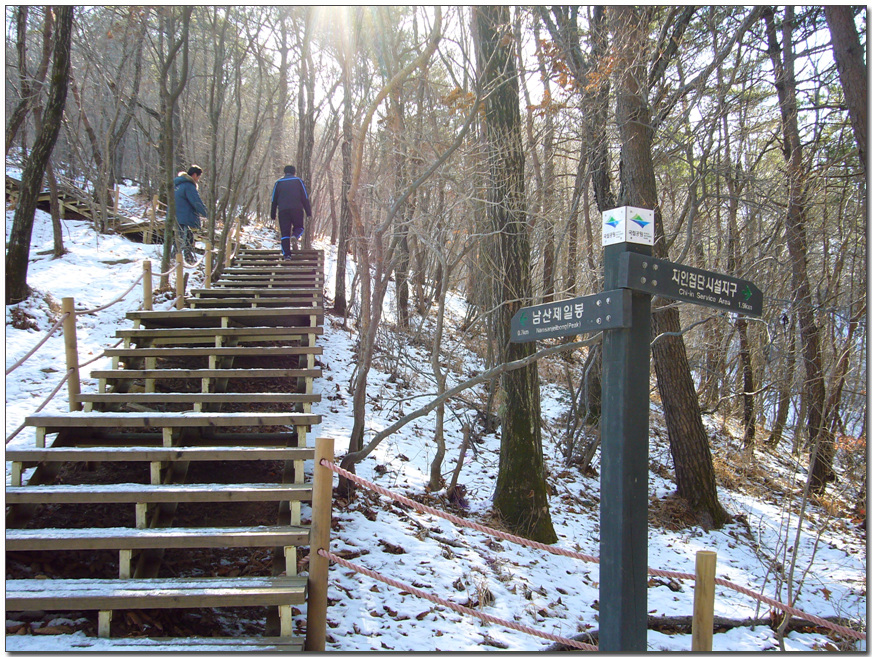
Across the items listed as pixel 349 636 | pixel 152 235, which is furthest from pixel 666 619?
pixel 152 235

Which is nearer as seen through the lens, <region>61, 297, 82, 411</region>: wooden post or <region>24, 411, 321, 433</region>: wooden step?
<region>24, 411, 321, 433</region>: wooden step

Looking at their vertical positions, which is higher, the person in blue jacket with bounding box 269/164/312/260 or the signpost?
the person in blue jacket with bounding box 269/164/312/260

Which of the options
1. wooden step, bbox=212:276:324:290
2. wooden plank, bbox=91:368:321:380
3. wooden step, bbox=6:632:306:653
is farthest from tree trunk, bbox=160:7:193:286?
wooden step, bbox=6:632:306:653

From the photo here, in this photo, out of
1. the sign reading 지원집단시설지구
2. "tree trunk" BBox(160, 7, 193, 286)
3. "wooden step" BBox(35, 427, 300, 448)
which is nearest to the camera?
the sign reading 지원집단시설지구

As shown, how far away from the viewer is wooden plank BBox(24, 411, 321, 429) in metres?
4.02

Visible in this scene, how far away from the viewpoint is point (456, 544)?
5.08 m

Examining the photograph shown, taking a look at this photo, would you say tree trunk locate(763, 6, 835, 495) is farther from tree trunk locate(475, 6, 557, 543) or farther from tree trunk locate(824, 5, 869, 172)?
tree trunk locate(475, 6, 557, 543)

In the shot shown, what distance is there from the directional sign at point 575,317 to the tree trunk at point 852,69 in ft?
16.1

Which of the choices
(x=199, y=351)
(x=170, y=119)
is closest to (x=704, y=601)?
(x=199, y=351)

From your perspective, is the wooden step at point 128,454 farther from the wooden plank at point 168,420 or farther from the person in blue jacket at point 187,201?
the person in blue jacket at point 187,201

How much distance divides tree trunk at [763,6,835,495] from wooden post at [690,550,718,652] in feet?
20.2

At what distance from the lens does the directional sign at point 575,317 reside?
253 cm

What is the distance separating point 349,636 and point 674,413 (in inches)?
225

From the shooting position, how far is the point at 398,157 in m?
8.06
